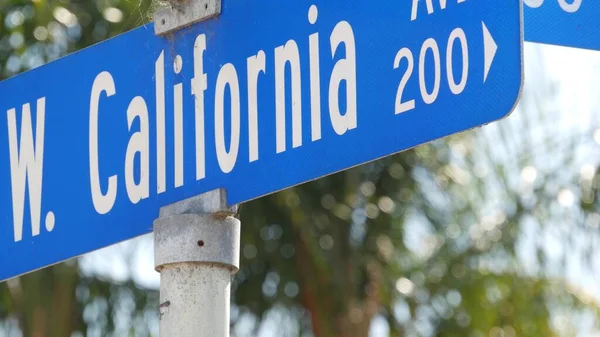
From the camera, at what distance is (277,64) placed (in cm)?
172

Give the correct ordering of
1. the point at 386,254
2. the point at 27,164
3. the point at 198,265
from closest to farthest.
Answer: the point at 198,265 < the point at 27,164 < the point at 386,254

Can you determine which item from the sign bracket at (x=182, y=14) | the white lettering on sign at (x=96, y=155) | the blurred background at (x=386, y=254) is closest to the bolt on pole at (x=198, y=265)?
the white lettering on sign at (x=96, y=155)

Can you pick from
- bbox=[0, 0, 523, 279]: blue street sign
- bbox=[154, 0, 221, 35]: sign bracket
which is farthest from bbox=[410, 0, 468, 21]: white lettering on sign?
bbox=[154, 0, 221, 35]: sign bracket

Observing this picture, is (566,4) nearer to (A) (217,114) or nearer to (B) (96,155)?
(A) (217,114)

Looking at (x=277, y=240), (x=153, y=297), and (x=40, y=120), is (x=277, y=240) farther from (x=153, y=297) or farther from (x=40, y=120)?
(x=40, y=120)

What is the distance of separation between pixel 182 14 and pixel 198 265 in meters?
0.36

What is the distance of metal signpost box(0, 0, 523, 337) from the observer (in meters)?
1.56

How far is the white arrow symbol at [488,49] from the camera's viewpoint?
4.94 feet

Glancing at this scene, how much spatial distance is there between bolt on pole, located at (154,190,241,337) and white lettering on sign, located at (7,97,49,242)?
0.28 metres

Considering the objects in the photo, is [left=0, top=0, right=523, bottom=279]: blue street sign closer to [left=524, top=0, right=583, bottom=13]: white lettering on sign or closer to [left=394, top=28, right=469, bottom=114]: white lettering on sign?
[left=394, top=28, right=469, bottom=114]: white lettering on sign

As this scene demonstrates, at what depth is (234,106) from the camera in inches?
68.4

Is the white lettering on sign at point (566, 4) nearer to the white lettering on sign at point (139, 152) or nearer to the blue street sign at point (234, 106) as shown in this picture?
the blue street sign at point (234, 106)

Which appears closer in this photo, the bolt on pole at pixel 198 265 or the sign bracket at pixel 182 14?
the bolt on pole at pixel 198 265

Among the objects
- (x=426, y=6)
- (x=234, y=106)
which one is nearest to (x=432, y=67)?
(x=426, y=6)
